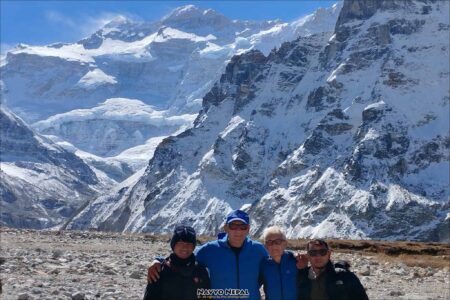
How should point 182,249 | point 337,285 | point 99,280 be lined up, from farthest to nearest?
point 99,280
point 182,249
point 337,285

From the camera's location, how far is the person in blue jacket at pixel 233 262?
1057 cm

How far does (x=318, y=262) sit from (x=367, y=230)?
184520 millimetres

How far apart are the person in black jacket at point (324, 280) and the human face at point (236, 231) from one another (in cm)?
95

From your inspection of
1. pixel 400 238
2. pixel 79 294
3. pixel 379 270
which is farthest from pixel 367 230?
pixel 79 294

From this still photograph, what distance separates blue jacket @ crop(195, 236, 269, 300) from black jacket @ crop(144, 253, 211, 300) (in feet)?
0.58

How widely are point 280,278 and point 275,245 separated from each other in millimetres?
466

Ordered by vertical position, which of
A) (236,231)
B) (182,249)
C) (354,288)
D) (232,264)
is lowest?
(354,288)

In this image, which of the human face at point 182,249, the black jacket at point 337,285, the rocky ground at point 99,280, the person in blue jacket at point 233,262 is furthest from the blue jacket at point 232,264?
the rocky ground at point 99,280

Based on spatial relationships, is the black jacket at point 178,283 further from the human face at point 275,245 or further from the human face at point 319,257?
the human face at point 319,257

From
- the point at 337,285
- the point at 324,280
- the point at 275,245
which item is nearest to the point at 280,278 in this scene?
the point at 275,245

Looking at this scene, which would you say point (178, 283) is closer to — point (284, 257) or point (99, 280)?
point (284, 257)

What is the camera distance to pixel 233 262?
35.1 ft

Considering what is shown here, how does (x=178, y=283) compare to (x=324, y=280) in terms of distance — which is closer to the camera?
(x=178, y=283)

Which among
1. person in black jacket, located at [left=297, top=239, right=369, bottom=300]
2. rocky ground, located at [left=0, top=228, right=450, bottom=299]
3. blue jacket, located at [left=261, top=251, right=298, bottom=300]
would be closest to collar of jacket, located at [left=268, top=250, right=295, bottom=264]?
blue jacket, located at [left=261, top=251, right=298, bottom=300]
